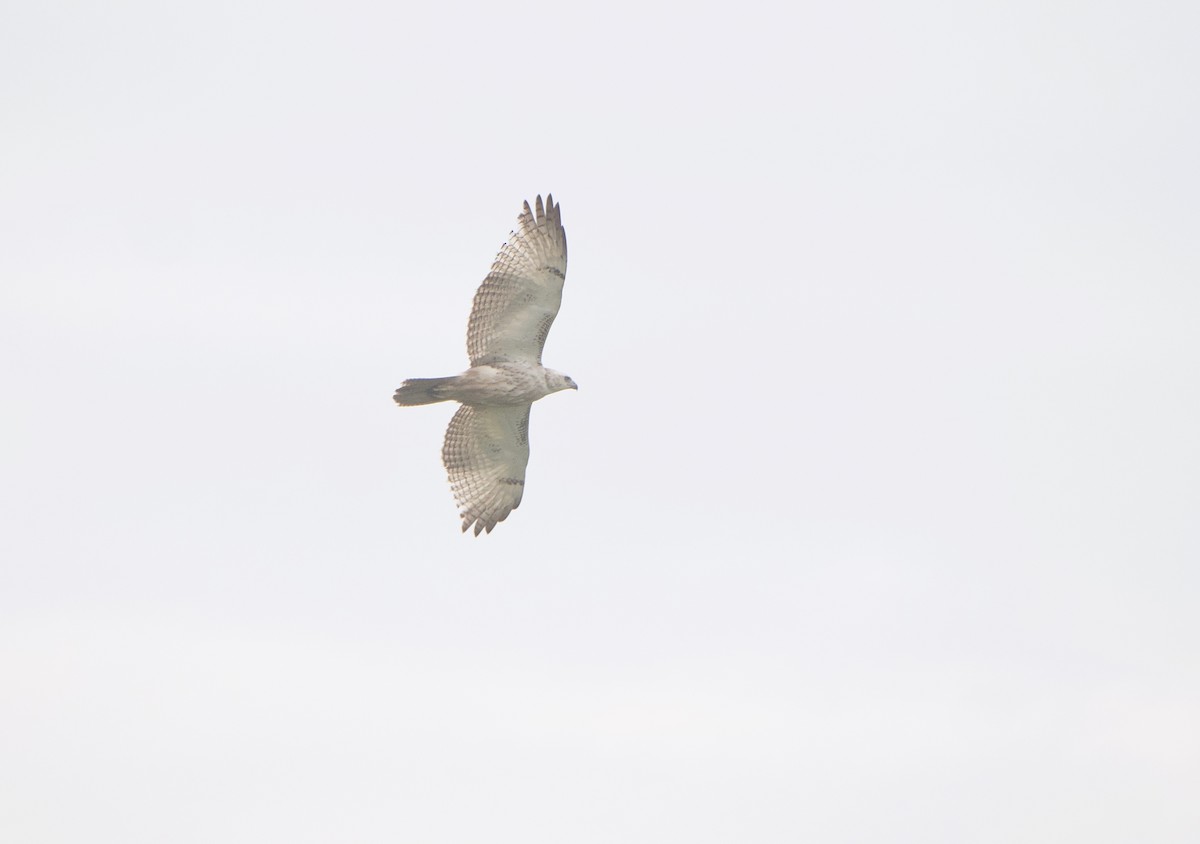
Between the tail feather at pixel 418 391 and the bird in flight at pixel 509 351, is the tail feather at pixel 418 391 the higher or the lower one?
the lower one

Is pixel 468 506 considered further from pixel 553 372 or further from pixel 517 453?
pixel 553 372

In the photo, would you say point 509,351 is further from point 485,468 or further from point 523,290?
point 485,468

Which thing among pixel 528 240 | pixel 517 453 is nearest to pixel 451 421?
pixel 517 453

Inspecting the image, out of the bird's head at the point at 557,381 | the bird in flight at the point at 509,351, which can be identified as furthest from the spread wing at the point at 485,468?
the bird's head at the point at 557,381

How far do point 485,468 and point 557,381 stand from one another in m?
2.29

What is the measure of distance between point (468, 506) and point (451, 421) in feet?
4.46

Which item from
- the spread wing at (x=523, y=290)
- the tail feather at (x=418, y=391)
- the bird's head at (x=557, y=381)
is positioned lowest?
the tail feather at (x=418, y=391)

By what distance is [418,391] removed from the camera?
26047mm

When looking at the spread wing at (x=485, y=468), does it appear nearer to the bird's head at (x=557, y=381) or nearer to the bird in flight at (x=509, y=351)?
the bird in flight at (x=509, y=351)

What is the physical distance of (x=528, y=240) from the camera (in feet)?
85.5

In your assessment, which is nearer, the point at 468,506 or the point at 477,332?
the point at 477,332

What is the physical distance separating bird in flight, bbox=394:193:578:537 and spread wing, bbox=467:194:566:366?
1cm

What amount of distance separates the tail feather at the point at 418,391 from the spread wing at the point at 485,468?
1668mm

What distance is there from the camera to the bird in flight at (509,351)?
26062mm
